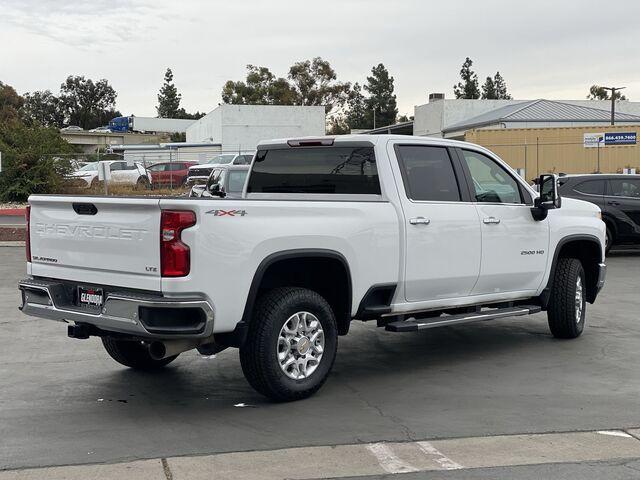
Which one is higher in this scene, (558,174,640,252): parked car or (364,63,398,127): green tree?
(364,63,398,127): green tree

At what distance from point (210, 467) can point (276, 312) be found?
1443 millimetres

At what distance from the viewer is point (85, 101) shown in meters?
128

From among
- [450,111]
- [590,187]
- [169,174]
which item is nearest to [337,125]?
[450,111]

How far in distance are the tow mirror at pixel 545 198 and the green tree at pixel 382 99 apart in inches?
4102

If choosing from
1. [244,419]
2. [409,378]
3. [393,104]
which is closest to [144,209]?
[244,419]

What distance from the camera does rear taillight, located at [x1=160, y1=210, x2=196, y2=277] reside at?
216 inches

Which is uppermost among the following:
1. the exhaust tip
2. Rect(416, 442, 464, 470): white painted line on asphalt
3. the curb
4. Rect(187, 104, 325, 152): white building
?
Rect(187, 104, 325, 152): white building

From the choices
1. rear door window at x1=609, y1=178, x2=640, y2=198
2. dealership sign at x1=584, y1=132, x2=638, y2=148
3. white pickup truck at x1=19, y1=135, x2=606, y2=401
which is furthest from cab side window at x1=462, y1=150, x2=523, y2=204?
dealership sign at x1=584, y1=132, x2=638, y2=148

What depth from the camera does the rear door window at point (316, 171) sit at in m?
7.19

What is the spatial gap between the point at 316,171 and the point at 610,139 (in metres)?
32.7

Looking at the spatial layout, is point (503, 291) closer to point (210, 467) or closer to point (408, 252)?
point (408, 252)

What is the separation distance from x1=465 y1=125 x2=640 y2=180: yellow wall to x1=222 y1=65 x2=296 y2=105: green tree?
53280 mm

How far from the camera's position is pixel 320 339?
6434 millimetres

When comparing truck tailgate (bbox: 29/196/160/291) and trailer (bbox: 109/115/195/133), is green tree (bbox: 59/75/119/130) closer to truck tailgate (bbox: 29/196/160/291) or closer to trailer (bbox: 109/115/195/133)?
trailer (bbox: 109/115/195/133)
